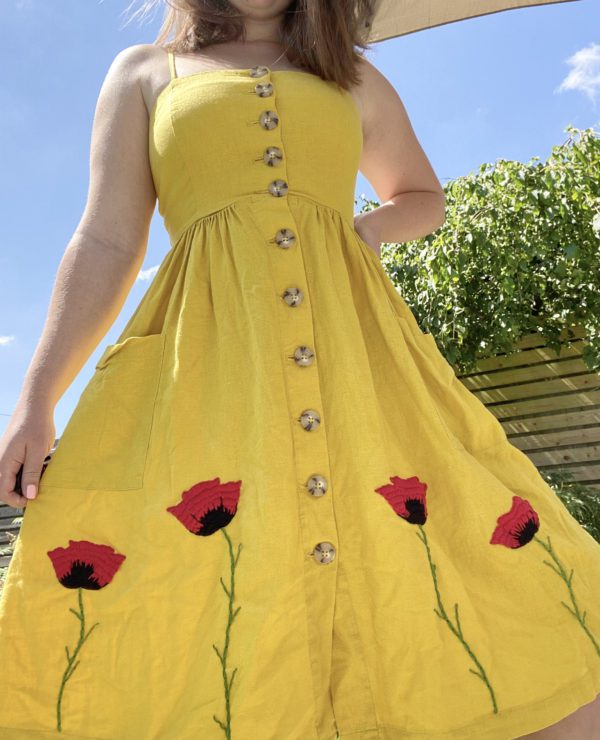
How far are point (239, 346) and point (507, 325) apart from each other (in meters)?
4.60

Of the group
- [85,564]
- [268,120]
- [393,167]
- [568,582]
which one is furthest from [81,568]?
[393,167]

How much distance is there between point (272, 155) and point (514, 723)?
940 millimetres

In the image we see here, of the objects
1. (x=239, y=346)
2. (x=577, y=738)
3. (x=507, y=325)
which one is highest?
(x=507, y=325)

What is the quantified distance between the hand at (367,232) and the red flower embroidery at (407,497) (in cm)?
55

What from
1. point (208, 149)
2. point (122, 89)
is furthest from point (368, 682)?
point (122, 89)

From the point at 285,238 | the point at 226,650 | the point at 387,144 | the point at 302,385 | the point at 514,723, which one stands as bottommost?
the point at 514,723

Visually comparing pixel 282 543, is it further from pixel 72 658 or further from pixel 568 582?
pixel 568 582

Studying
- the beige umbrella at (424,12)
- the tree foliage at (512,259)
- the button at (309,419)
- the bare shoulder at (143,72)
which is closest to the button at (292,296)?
the button at (309,419)

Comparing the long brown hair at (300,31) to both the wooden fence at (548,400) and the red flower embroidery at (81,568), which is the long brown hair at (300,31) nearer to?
the red flower embroidery at (81,568)

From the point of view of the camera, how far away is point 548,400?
6258mm

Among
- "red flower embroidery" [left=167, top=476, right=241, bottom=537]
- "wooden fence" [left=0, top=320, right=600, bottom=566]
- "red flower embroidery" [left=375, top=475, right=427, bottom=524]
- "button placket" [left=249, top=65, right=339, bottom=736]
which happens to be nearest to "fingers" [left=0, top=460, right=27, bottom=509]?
"red flower embroidery" [left=167, top=476, right=241, bottom=537]

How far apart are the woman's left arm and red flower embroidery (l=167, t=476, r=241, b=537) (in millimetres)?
736

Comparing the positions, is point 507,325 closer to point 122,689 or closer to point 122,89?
point 122,89

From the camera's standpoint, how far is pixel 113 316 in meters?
1.24
